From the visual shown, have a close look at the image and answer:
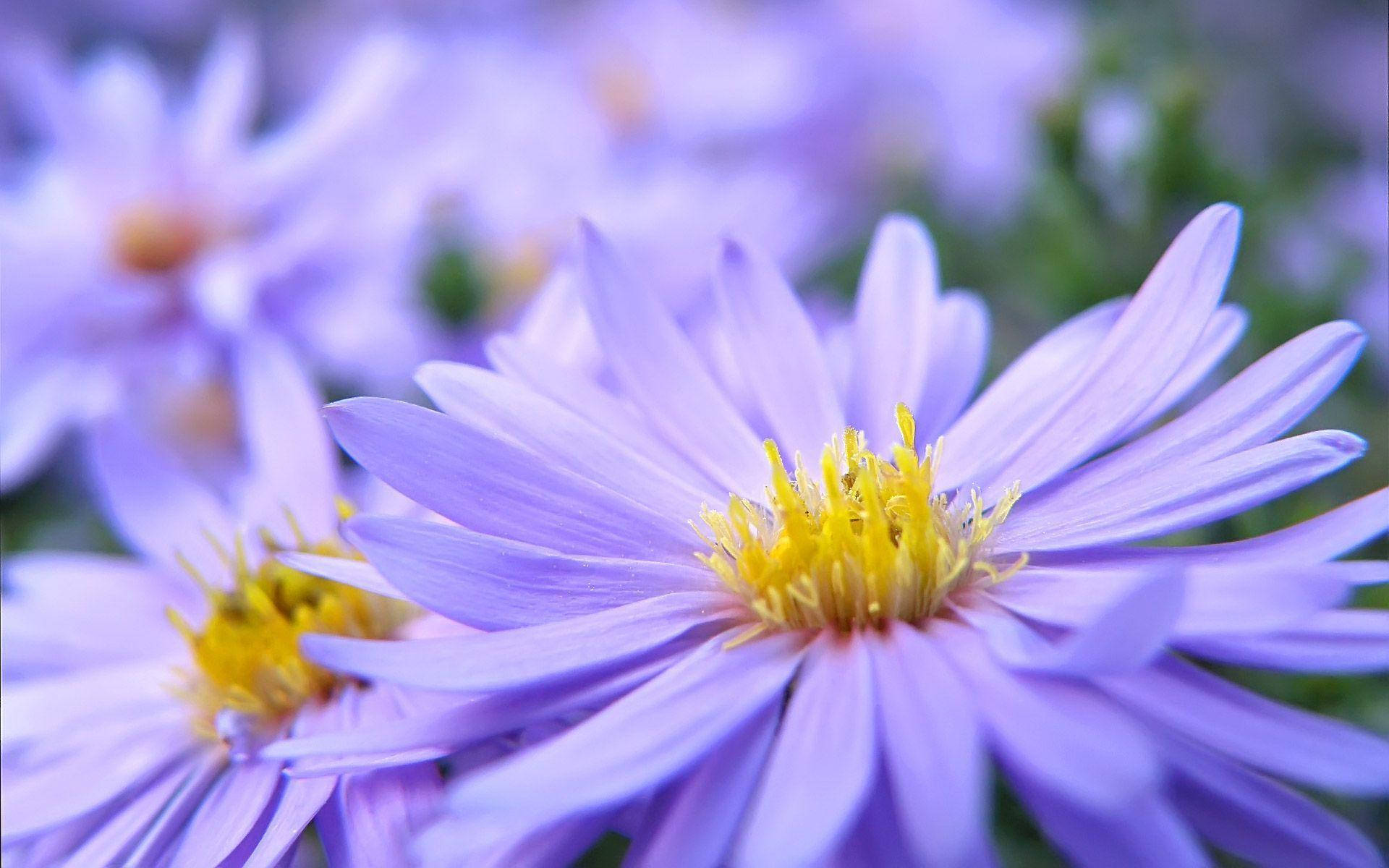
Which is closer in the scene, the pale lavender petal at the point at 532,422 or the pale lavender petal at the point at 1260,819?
the pale lavender petal at the point at 1260,819

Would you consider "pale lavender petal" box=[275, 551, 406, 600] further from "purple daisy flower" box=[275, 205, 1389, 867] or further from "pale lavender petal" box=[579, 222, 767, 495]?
"pale lavender petal" box=[579, 222, 767, 495]

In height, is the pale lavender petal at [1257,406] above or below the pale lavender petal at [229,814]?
above

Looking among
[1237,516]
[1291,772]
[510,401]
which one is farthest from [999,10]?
[1291,772]

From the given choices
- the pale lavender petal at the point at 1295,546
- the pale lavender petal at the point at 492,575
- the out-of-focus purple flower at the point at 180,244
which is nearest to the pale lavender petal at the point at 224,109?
the out-of-focus purple flower at the point at 180,244

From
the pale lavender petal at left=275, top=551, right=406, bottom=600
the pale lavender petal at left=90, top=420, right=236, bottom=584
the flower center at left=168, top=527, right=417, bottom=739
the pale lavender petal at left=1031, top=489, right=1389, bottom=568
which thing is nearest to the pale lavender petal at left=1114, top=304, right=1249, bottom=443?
the pale lavender petal at left=1031, top=489, right=1389, bottom=568

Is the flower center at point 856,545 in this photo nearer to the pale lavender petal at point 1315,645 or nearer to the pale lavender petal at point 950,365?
the pale lavender petal at point 950,365
